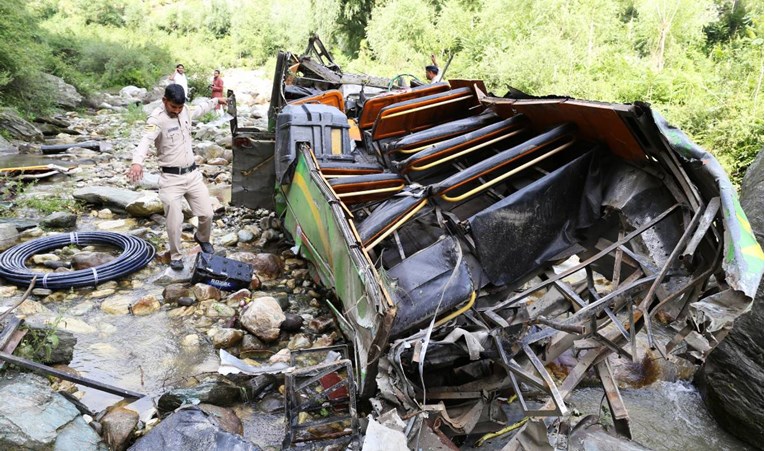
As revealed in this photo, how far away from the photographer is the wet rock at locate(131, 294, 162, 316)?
435cm

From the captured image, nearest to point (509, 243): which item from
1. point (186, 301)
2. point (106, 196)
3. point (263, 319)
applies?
point (263, 319)

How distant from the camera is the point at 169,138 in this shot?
462cm

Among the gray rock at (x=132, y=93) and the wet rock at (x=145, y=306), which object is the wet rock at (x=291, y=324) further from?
the gray rock at (x=132, y=93)

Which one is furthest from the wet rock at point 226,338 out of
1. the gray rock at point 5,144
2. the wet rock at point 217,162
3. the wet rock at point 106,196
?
the gray rock at point 5,144

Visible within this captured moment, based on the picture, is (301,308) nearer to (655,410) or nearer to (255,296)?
(255,296)

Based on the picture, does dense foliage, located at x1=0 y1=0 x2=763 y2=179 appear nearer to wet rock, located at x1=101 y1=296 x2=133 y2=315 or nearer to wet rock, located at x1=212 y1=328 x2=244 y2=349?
wet rock, located at x1=212 y1=328 x2=244 y2=349

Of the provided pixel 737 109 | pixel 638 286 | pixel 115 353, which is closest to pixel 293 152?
pixel 115 353

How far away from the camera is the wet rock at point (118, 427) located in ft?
9.11

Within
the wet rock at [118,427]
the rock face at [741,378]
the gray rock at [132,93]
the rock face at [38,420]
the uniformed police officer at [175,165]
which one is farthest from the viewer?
the gray rock at [132,93]

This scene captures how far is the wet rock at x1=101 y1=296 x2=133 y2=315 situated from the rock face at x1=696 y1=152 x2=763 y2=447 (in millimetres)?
4921

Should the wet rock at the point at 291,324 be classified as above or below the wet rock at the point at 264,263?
above

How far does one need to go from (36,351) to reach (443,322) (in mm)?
2683

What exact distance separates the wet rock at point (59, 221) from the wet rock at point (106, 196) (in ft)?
1.97

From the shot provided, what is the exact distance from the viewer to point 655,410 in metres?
4.09
